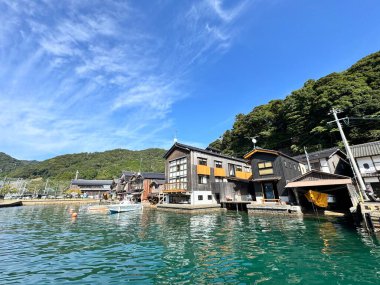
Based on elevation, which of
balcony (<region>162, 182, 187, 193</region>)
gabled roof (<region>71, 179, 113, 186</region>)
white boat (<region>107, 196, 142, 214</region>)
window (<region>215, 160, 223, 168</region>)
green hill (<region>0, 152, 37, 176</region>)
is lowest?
white boat (<region>107, 196, 142, 214</region>)

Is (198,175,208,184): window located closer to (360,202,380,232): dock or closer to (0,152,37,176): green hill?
(360,202,380,232): dock

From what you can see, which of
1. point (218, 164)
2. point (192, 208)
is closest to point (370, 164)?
point (218, 164)

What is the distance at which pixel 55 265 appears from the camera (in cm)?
859

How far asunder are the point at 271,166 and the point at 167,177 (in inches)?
776

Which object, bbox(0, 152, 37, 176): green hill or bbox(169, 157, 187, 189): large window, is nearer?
bbox(169, 157, 187, 189): large window

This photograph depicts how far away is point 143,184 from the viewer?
4888cm

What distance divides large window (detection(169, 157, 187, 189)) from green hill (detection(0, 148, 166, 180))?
62.2m

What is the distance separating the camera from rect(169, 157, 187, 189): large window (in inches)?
1325

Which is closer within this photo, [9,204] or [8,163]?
[9,204]

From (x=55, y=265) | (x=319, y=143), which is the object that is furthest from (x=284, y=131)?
(x=55, y=265)

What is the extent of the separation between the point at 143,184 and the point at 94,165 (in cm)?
8866

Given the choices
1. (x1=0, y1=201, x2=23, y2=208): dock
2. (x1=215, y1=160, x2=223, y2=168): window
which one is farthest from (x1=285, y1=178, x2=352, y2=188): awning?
(x1=0, y1=201, x2=23, y2=208): dock

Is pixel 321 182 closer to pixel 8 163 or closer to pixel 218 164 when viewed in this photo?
pixel 218 164

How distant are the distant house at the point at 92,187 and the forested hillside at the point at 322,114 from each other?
5519cm
